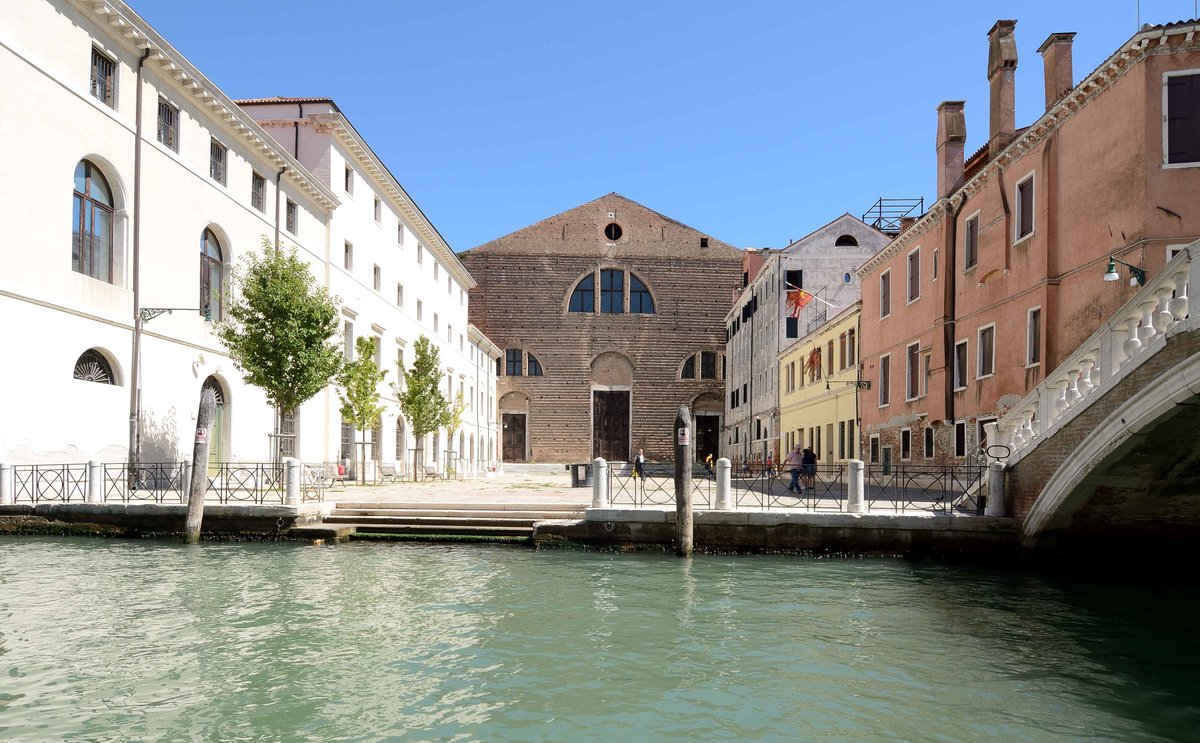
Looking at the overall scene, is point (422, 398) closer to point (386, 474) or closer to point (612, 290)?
point (386, 474)

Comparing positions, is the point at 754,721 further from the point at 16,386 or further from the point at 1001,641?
the point at 16,386

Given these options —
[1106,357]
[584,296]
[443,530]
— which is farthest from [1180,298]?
[584,296]

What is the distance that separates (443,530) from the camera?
15.5 metres

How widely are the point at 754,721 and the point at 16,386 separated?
14159 millimetres

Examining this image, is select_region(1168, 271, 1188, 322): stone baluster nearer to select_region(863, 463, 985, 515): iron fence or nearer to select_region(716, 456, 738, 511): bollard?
select_region(863, 463, 985, 515): iron fence

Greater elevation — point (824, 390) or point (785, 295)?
point (785, 295)

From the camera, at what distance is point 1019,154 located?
57.0 ft

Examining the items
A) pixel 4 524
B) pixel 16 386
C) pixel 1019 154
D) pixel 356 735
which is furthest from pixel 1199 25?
pixel 4 524

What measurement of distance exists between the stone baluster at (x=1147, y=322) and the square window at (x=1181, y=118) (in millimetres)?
4586

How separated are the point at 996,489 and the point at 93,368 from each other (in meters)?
16.3

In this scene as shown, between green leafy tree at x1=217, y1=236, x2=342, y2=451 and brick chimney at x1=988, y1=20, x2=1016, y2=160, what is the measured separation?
1490 cm

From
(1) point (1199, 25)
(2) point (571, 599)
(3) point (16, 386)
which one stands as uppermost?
(1) point (1199, 25)

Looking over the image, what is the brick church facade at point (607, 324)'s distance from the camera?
165ft

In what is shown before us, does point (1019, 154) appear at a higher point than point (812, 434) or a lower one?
higher
